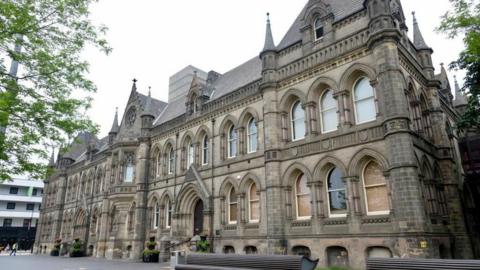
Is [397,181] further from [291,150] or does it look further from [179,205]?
[179,205]

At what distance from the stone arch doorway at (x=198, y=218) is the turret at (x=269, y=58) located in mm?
9981

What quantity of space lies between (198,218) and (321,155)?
11077mm

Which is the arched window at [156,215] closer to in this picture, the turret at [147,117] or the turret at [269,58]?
the turret at [147,117]

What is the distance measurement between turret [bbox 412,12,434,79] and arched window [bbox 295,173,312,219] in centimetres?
915

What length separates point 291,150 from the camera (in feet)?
59.5

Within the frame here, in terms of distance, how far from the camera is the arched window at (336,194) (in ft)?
52.0

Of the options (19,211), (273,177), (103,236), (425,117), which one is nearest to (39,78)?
(273,177)

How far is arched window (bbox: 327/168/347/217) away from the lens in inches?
624

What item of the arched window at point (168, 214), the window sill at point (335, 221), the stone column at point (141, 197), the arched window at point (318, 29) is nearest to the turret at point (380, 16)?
the arched window at point (318, 29)

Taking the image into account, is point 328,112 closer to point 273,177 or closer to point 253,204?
point 273,177

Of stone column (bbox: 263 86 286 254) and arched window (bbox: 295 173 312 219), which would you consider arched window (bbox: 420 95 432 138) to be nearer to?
arched window (bbox: 295 173 312 219)

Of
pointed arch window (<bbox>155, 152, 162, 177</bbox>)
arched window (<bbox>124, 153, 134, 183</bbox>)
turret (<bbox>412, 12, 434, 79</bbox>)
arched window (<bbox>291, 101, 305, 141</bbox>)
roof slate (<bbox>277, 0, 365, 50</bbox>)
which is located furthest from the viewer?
arched window (<bbox>124, 153, 134, 183</bbox>)

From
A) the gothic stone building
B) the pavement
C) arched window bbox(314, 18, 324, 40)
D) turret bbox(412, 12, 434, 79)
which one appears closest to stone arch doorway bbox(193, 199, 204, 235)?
the gothic stone building

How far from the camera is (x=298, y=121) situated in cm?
1891
